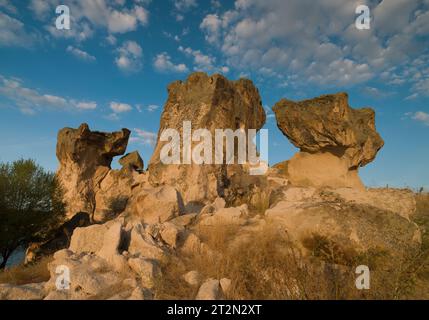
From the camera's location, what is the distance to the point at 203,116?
1256 cm

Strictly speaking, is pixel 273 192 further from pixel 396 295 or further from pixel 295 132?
pixel 396 295

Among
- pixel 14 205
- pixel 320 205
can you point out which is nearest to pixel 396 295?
pixel 320 205

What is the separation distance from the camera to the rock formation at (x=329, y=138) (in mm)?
13969

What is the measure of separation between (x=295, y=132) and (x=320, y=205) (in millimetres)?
11119

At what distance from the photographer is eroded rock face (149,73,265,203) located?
37.8 ft

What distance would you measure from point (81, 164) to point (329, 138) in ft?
45.4

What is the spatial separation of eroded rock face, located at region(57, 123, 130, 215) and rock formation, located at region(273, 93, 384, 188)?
35.7 feet

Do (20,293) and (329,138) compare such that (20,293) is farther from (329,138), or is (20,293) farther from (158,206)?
(329,138)

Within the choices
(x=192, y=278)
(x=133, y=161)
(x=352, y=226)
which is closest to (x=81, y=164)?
(x=133, y=161)

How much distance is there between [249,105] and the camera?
49.4 feet

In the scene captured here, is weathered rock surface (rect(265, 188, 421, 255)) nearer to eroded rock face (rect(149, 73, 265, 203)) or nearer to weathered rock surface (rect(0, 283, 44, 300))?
weathered rock surface (rect(0, 283, 44, 300))

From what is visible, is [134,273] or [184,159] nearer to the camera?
[134,273]

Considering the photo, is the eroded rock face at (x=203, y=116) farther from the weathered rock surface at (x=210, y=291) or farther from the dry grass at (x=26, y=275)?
the weathered rock surface at (x=210, y=291)

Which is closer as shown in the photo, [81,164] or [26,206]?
[26,206]
